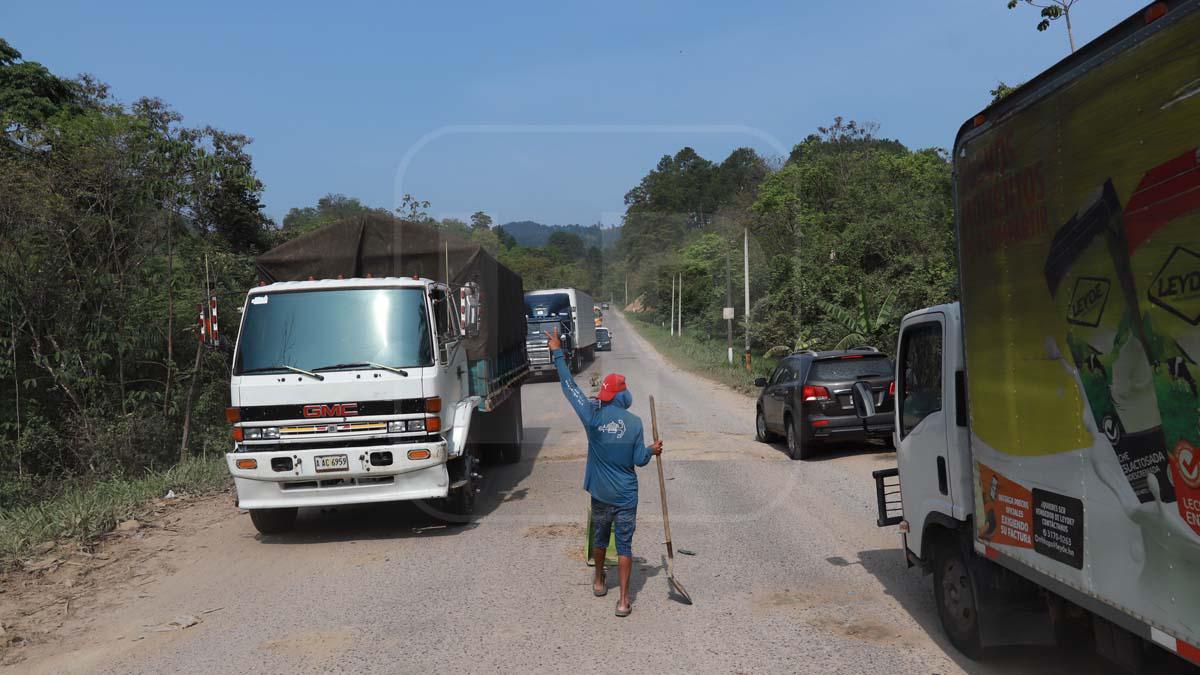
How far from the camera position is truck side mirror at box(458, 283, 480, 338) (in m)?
9.27

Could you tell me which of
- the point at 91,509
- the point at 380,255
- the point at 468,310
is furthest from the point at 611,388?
the point at 91,509

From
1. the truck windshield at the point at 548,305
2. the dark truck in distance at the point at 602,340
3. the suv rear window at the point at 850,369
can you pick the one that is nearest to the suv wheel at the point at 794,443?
the suv rear window at the point at 850,369

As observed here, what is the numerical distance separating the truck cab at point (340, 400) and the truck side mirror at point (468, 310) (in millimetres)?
320

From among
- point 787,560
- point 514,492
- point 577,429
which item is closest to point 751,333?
point 577,429

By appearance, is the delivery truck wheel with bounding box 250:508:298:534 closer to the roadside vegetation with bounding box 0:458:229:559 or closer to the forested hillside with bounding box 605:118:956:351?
A: the roadside vegetation with bounding box 0:458:229:559

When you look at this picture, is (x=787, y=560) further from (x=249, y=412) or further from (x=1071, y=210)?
(x=249, y=412)

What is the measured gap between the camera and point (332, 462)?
8.45 metres

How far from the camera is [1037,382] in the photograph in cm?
399

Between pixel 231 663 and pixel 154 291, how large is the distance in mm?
11379

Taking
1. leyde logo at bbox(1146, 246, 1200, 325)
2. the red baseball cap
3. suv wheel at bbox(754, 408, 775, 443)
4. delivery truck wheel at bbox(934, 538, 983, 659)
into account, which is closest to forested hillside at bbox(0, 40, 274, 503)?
suv wheel at bbox(754, 408, 775, 443)

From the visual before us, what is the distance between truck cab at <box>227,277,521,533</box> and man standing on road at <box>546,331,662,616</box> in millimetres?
2591

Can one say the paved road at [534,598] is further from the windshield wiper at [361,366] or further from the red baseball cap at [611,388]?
the windshield wiper at [361,366]

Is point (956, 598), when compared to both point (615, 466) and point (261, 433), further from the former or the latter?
point (261, 433)

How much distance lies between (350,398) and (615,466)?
3.28 m
